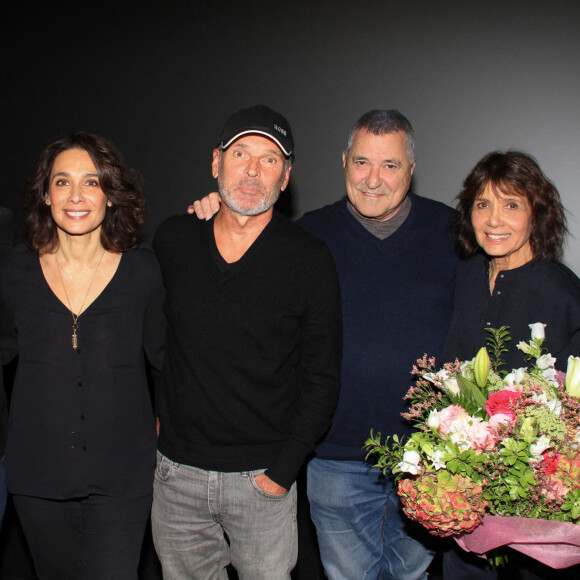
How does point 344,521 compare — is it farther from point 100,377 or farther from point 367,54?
point 367,54

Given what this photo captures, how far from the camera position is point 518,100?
3223 mm

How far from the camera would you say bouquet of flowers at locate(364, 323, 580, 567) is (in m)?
1.52

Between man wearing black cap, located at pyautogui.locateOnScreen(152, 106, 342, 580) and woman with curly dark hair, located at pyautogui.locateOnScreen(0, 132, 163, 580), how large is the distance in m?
0.11

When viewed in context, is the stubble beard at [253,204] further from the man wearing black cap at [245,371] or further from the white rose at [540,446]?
the white rose at [540,446]

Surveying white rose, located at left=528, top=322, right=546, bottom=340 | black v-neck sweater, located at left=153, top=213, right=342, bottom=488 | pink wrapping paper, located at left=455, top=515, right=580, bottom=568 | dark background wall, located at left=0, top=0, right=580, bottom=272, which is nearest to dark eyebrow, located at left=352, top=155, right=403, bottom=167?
black v-neck sweater, located at left=153, top=213, right=342, bottom=488

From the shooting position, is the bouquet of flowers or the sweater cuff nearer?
the bouquet of flowers

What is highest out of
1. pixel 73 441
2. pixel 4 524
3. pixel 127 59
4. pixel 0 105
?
pixel 127 59

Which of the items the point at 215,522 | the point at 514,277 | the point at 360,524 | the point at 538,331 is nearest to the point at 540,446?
the point at 538,331

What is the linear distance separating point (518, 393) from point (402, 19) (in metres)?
2.42

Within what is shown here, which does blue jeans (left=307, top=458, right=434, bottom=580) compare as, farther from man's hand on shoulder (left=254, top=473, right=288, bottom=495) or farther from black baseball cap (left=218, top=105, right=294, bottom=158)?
black baseball cap (left=218, top=105, right=294, bottom=158)

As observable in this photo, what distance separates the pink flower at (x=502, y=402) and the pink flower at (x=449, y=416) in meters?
0.07

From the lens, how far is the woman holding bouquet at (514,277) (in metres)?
1.99

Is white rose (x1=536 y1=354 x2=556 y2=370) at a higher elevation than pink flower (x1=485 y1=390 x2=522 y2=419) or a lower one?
higher

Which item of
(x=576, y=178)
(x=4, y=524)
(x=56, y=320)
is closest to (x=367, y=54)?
(x=576, y=178)
